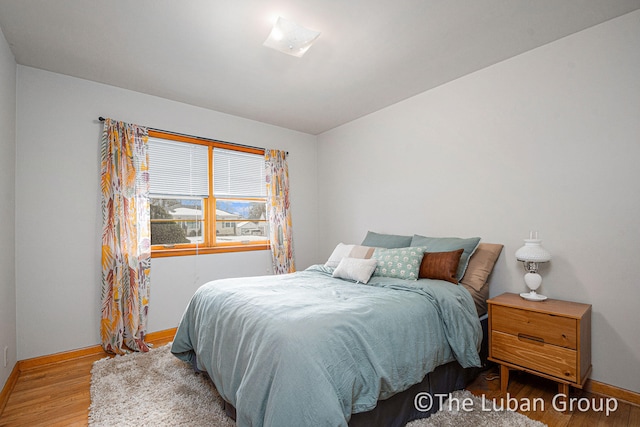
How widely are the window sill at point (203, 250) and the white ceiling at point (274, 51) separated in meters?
1.73

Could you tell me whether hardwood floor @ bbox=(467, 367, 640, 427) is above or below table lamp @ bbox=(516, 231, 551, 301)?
below

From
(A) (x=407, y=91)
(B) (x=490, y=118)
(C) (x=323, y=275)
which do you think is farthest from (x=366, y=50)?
(C) (x=323, y=275)

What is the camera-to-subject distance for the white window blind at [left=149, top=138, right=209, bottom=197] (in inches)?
134

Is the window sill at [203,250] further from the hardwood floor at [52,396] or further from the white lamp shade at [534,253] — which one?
the white lamp shade at [534,253]

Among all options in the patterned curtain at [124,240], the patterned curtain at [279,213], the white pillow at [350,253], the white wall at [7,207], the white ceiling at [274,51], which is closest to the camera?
the white ceiling at [274,51]

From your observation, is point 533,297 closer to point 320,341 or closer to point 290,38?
point 320,341

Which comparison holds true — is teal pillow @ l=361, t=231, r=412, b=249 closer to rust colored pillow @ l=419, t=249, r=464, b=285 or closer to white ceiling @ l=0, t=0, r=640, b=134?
rust colored pillow @ l=419, t=249, r=464, b=285

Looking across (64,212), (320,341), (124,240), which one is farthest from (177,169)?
(320,341)

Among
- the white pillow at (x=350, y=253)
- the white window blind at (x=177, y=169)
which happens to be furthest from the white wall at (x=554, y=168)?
the white window blind at (x=177, y=169)

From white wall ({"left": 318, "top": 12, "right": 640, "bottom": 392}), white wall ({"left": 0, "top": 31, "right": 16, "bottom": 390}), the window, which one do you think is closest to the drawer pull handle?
white wall ({"left": 318, "top": 12, "right": 640, "bottom": 392})

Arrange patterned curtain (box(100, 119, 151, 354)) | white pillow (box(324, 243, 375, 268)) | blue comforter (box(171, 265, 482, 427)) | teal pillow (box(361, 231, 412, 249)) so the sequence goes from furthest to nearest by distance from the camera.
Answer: teal pillow (box(361, 231, 412, 249)), white pillow (box(324, 243, 375, 268)), patterned curtain (box(100, 119, 151, 354)), blue comforter (box(171, 265, 482, 427))

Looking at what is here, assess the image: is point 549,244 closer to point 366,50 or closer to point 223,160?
point 366,50

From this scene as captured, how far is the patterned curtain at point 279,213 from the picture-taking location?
13.7 ft

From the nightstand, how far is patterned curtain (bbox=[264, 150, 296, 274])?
2.63 m
